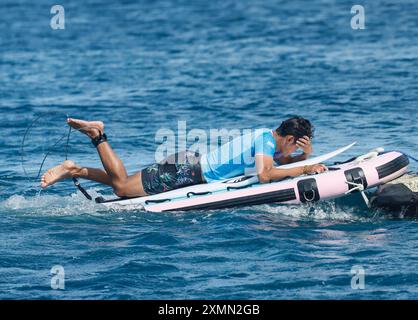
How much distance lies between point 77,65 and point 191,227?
1247 centimetres

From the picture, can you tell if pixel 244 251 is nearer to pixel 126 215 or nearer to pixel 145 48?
pixel 126 215

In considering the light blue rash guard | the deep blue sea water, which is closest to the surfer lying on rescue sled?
the light blue rash guard

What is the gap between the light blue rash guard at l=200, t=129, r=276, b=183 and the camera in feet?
35.4

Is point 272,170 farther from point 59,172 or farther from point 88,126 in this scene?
point 59,172

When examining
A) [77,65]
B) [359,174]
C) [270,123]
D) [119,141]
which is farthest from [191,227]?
[77,65]

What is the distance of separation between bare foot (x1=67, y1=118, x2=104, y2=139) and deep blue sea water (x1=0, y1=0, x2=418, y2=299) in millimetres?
912

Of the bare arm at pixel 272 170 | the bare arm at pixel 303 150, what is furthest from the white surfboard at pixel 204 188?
the bare arm at pixel 303 150

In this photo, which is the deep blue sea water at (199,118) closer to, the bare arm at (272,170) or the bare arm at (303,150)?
the bare arm at (272,170)

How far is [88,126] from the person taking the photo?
10922 mm

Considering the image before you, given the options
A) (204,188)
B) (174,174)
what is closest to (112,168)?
(174,174)

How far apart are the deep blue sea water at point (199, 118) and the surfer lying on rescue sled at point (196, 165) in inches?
15.4

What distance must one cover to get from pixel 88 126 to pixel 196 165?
135 centimetres

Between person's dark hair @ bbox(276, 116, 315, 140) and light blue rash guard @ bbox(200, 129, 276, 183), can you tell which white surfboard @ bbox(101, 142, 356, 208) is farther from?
person's dark hair @ bbox(276, 116, 315, 140)

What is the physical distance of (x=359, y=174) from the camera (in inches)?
434
